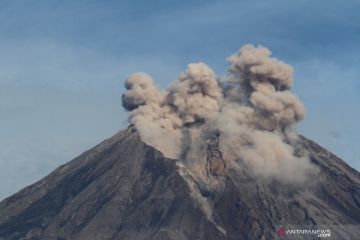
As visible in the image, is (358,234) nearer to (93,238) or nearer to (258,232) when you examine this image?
(258,232)

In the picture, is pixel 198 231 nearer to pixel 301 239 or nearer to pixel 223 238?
pixel 223 238

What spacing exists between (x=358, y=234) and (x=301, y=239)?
438 inches

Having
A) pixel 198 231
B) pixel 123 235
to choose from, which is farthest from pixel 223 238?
pixel 123 235

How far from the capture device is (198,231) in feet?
648

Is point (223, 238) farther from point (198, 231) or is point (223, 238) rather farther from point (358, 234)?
point (358, 234)

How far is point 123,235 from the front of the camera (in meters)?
200

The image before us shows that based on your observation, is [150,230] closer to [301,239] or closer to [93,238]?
[93,238]

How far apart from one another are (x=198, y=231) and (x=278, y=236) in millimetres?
13811

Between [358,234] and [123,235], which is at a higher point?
[123,235]

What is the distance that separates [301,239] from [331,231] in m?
6.73

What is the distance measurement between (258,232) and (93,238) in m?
28.7

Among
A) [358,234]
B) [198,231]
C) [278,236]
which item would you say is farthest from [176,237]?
[358,234]

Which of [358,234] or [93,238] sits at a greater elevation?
[93,238]

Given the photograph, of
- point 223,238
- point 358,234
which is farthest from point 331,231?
point 223,238
